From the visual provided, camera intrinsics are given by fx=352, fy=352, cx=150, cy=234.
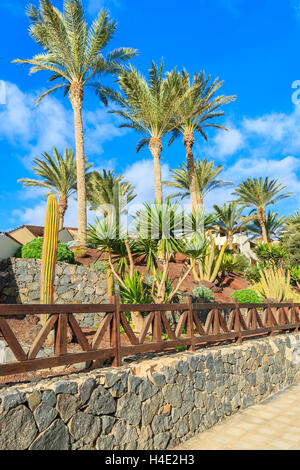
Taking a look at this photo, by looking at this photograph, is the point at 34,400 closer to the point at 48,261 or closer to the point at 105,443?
the point at 105,443

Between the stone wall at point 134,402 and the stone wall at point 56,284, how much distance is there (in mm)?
5225

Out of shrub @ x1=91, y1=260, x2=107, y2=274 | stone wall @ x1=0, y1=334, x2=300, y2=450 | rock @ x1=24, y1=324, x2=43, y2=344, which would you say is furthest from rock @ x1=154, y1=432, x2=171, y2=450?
shrub @ x1=91, y1=260, x2=107, y2=274

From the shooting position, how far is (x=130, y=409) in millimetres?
4828

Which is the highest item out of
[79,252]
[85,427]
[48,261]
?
[79,252]

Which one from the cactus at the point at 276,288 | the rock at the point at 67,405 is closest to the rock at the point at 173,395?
the rock at the point at 67,405

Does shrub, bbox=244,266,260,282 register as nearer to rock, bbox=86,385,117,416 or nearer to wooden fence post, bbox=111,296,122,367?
wooden fence post, bbox=111,296,122,367

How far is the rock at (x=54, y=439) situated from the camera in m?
3.71

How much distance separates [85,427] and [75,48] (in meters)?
19.0

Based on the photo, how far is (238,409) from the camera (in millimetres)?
7367

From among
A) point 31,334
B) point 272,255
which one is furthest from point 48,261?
point 272,255

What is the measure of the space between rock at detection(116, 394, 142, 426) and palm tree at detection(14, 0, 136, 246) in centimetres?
1337

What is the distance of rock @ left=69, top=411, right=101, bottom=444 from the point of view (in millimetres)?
4102

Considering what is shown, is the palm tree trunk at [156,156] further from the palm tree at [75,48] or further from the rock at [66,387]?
the rock at [66,387]
